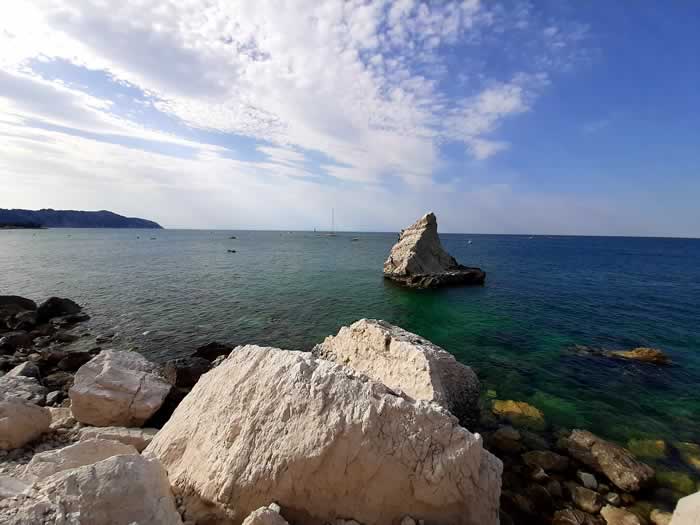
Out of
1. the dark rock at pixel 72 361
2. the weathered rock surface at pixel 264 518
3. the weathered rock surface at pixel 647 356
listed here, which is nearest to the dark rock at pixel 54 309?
the dark rock at pixel 72 361

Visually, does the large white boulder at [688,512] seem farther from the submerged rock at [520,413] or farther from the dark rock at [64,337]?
the dark rock at [64,337]

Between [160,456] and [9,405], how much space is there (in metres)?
4.67

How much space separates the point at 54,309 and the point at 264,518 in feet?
88.0

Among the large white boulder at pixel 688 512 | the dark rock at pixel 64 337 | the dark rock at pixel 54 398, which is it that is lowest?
the dark rock at pixel 64 337

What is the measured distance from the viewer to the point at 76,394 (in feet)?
28.8

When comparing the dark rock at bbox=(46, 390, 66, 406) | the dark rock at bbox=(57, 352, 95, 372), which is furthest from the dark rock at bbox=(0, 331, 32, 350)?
the dark rock at bbox=(46, 390, 66, 406)

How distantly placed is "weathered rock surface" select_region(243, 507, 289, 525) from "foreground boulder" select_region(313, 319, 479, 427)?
4.79 metres

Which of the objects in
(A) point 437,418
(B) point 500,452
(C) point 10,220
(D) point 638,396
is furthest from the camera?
(C) point 10,220

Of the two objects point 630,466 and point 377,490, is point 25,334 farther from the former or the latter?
point 630,466

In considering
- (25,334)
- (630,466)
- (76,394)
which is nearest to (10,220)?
(25,334)

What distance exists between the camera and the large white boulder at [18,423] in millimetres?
7449

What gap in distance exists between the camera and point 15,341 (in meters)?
17.4

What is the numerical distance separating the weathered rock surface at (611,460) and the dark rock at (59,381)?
18622 millimetres

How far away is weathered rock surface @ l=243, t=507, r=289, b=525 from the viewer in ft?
15.6
